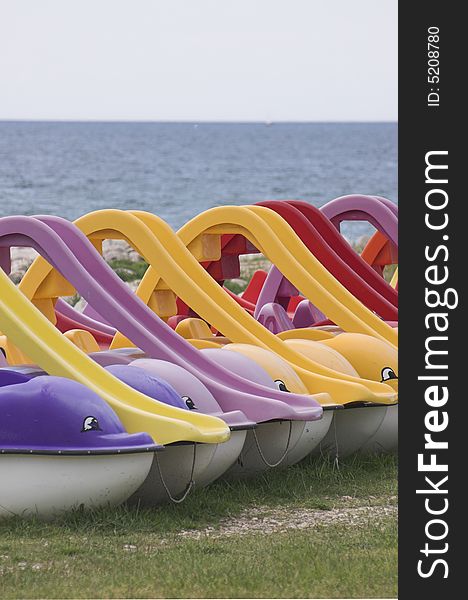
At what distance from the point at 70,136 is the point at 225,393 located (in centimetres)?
12991

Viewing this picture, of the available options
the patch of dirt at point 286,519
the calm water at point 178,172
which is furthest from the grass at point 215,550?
the calm water at point 178,172

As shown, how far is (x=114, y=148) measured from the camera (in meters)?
113

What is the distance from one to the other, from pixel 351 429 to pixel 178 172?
7743 cm

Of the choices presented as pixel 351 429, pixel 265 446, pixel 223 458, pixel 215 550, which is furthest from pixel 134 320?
pixel 215 550

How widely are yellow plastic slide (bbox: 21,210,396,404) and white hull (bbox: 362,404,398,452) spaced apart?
162 millimetres

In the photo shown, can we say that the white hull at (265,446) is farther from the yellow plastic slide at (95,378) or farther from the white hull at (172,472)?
the yellow plastic slide at (95,378)

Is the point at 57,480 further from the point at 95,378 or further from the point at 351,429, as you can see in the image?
the point at 351,429

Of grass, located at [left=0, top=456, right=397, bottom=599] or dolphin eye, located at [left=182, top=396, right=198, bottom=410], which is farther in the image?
dolphin eye, located at [left=182, top=396, right=198, bottom=410]

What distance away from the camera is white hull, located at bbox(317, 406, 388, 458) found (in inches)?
407

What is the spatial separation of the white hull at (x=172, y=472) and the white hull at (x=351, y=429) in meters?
1.77

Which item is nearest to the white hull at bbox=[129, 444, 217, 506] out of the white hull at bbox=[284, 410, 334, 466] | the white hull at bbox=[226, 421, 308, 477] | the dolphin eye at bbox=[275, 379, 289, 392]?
the white hull at bbox=[226, 421, 308, 477]

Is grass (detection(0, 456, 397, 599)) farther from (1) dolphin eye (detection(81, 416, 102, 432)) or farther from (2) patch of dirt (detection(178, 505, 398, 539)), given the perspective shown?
(1) dolphin eye (detection(81, 416, 102, 432))

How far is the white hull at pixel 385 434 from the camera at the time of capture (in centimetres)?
1050

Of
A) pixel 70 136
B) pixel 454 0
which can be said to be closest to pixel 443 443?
pixel 454 0
